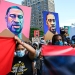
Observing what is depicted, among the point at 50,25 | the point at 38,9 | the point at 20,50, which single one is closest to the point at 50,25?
the point at 50,25

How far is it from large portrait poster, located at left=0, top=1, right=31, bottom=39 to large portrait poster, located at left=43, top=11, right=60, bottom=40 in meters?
1.34

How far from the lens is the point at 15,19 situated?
4.28 metres

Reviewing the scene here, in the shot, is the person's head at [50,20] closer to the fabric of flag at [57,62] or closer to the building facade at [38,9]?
the fabric of flag at [57,62]

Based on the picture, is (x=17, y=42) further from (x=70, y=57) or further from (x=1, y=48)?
(x=70, y=57)

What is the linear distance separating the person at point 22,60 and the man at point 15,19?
0.66 metres

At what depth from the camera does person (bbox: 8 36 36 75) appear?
10.9 feet

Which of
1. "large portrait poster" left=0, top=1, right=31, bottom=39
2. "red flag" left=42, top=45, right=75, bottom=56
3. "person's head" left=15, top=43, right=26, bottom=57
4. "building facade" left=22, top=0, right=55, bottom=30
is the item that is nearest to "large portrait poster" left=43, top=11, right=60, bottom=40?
"large portrait poster" left=0, top=1, right=31, bottom=39

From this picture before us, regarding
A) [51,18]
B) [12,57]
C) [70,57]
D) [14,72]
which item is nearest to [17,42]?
[12,57]

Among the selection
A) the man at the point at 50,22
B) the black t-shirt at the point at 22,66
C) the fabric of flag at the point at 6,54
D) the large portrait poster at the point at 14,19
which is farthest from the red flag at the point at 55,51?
the man at the point at 50,22

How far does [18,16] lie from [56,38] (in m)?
0.88

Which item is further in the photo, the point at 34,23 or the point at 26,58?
the point at 34,23

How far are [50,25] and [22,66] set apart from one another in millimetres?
2670

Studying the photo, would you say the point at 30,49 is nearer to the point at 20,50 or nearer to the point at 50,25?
the point at 20,50

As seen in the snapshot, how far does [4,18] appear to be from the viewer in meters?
4.09
